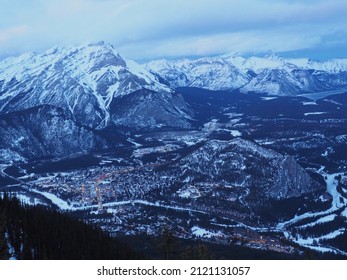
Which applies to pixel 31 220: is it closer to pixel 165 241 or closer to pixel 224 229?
pixel 165 241

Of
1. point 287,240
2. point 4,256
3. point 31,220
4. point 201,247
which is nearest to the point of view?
point 4,256

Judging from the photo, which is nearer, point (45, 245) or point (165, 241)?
point (165, 241)

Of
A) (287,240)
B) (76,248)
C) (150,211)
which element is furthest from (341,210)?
(76,248)
